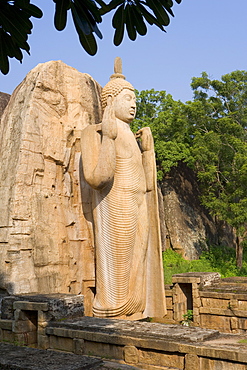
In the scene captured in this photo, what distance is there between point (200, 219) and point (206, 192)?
77.6 inches

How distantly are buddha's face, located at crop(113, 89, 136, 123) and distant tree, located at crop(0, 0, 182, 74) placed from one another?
5036 millimetres

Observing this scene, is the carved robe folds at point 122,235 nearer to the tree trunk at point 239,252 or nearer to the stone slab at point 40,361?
the stone slab at point 40,361

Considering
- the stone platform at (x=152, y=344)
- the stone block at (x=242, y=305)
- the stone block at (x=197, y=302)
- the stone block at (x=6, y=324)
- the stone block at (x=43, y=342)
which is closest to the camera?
the stone platform at (x=152, y=344)

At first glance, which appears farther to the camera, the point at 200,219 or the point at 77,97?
the point at 200,219

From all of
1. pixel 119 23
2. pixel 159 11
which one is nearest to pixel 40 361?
pixel 119 23

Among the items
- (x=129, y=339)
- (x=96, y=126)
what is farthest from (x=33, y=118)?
(x=129, y=339)

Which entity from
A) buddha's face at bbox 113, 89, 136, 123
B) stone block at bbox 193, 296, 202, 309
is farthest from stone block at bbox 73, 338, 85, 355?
buddha's face at bbox 113, 89, 136, 123

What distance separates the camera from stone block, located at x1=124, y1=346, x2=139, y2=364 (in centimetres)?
467

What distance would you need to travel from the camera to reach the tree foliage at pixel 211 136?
18469 millimetres

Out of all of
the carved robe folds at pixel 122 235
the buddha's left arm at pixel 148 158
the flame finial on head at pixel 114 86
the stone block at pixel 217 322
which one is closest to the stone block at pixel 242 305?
the stone block at pixel 217 322

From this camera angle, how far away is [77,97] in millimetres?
8305

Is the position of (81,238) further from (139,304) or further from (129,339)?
(129,339)

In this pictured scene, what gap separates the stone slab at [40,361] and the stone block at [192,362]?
105 centimetres

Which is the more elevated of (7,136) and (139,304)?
(7,136)
